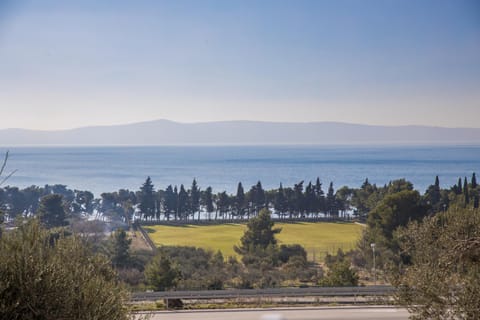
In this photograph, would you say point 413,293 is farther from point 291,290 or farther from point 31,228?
point 291,290

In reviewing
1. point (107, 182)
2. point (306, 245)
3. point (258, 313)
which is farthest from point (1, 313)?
point (107, 182)

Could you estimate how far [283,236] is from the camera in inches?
1471

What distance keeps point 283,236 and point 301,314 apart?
2342 centimetres

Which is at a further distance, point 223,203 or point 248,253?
point 223,203

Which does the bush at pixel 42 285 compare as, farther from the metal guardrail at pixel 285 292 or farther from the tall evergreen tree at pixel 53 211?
the tall evergreen tree at pixel 53 211

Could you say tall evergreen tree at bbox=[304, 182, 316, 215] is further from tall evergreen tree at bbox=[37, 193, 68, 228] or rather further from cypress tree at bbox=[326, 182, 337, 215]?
tall evergreen tree at bbox=[37, 193, 68, 228]

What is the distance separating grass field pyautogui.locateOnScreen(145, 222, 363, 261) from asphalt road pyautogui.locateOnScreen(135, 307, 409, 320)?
12.7m

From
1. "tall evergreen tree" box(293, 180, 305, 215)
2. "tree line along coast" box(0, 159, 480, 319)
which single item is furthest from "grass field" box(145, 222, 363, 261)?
"tall evergreen tree" box(293, 180, 305, 215)

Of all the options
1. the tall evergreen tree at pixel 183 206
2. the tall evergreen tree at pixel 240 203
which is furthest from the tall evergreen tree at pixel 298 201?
the tall evergreen tree at pixel 183 206

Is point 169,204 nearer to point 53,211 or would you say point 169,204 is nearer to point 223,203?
point 223,203

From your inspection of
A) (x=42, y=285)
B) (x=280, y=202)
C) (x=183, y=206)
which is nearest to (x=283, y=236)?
(x=280, y=202)

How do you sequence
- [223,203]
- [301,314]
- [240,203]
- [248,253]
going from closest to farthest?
[301,314], [248,253], [223,203], [240,203]

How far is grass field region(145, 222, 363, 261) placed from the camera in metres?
32.1

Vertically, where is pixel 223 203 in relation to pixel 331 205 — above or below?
above
